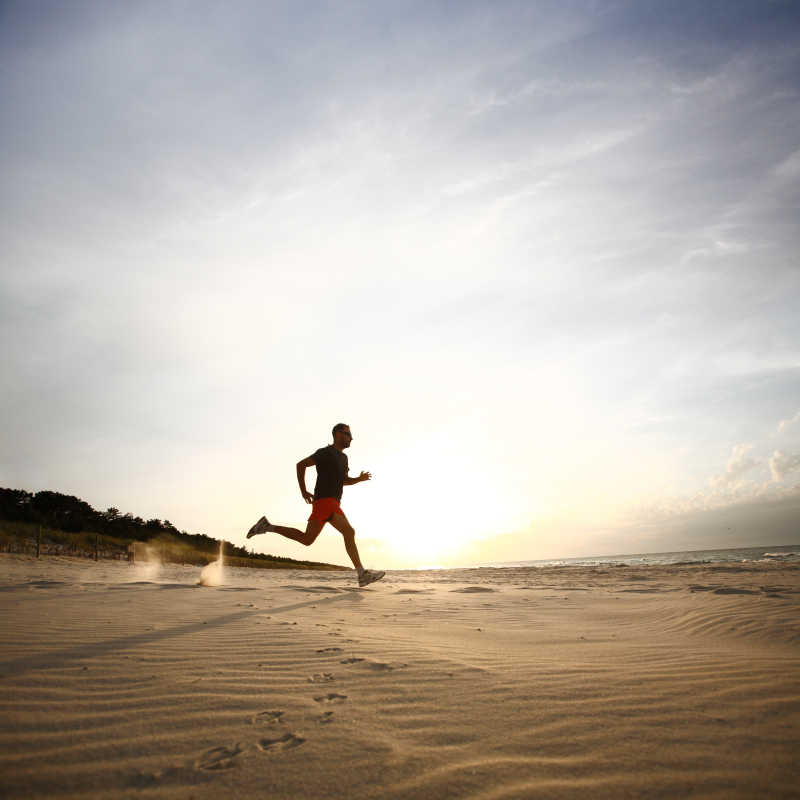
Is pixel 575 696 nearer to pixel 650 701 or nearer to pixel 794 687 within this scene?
pixel 650 701

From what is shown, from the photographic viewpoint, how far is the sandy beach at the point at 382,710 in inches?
59.6

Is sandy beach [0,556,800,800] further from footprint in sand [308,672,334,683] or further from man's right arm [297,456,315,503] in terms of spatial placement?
man's right arm [297,456,315,503]

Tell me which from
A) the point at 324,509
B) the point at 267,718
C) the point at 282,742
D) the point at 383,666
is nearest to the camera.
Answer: the point at 282,742

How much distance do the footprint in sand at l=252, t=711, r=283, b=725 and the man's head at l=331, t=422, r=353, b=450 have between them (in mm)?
5573

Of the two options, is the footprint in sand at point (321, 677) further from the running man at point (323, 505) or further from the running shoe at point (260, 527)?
the running shoe at point (260, 527)

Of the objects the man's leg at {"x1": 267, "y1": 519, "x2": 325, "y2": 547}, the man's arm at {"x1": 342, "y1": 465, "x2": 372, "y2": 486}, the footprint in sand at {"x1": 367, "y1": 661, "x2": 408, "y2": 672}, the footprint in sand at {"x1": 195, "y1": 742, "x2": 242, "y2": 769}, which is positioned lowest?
the footprint in sand at {"x1": 367, "y1": 661, "x2": 408, "y2": 672}

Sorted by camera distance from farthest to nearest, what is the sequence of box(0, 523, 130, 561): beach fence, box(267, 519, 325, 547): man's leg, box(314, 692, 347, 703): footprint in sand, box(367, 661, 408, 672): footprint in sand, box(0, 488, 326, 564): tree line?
box(0, 488, 326, 564): tree line
box(0, 523, 130, 561): beach fence
box(267, 519, 325, 547): man's leg
box(367, 661, 408, 672): footprint in sand
box(314, 692, 347, 703): footprint in sand

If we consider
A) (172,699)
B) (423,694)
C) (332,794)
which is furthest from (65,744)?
(423,694)

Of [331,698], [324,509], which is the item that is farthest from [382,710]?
[324,509]

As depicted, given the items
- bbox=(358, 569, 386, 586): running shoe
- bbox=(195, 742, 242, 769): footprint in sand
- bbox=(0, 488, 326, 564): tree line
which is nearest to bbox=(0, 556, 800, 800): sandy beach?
bbox=(195, 742, 242, 769): footprint in sand

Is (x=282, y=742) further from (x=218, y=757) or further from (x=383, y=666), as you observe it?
(x=383, y=666)

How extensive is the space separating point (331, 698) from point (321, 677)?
32cm

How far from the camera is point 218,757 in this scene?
1650mm

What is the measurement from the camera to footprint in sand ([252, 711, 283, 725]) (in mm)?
1928
